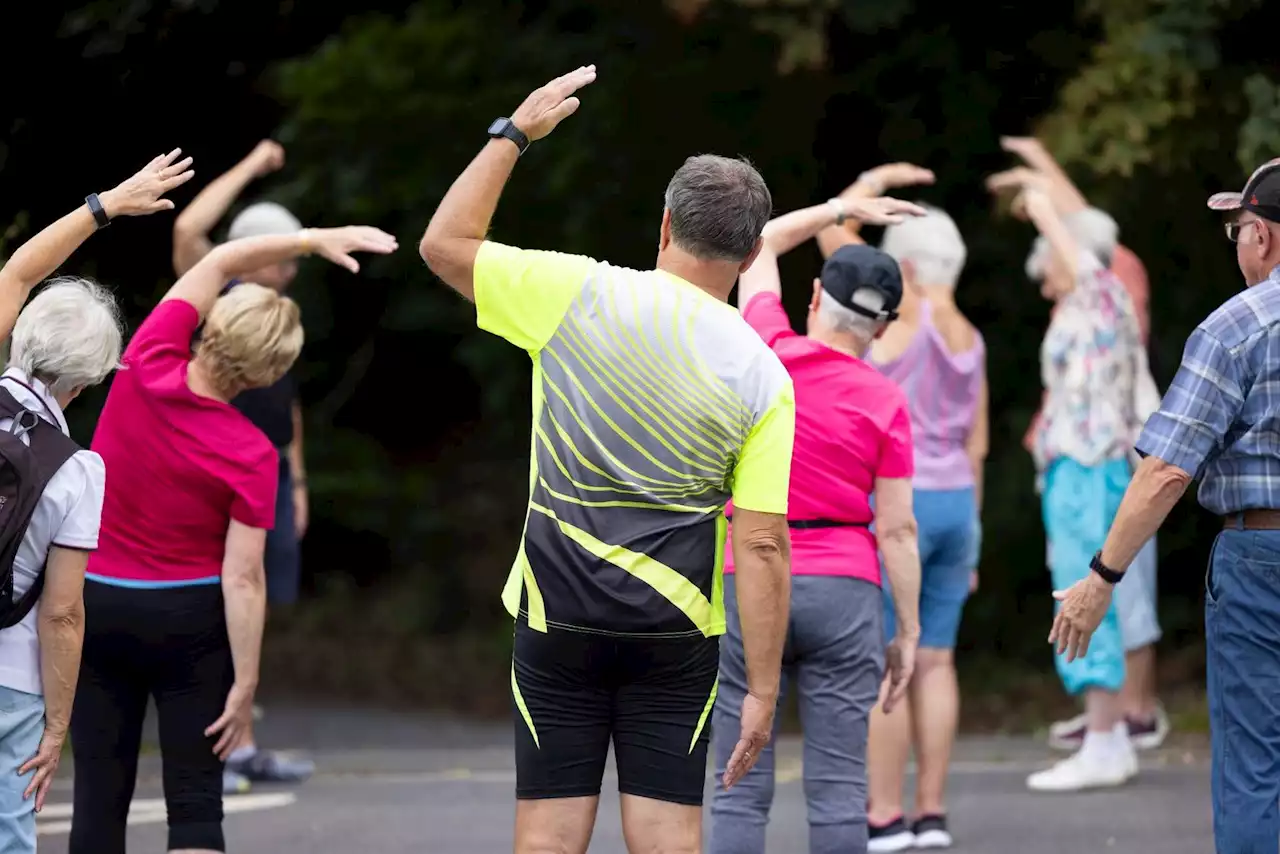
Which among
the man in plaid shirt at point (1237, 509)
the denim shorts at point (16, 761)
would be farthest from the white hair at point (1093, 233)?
the denim shorts at point (16, 761)

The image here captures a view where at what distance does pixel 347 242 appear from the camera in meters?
5.06

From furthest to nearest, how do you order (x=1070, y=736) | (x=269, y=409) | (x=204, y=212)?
(x=1070, y=736) < (x=269, y=409) < (x=204, y=212)

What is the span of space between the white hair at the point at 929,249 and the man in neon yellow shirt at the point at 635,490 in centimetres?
289

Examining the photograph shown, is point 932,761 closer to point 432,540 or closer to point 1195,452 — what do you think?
point 1195,452

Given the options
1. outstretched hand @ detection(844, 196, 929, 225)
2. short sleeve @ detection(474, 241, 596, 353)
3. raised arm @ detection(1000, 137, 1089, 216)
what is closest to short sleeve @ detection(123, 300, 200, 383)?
short sleeve @ detection(474, 241, 596, 353)

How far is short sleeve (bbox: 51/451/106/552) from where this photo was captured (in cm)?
403

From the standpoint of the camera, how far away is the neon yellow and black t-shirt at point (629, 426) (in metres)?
3.79

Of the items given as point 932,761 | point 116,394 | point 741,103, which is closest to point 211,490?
point 116,394

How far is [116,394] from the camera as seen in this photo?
4.88 meters

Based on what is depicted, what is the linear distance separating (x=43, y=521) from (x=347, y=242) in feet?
4.38

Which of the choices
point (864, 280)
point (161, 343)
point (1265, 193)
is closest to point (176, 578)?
point (161, 343)

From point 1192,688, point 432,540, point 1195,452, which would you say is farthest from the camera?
point 432,540

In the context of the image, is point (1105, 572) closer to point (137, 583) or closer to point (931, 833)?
point (931, 833)

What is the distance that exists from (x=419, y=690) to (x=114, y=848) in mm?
5981
